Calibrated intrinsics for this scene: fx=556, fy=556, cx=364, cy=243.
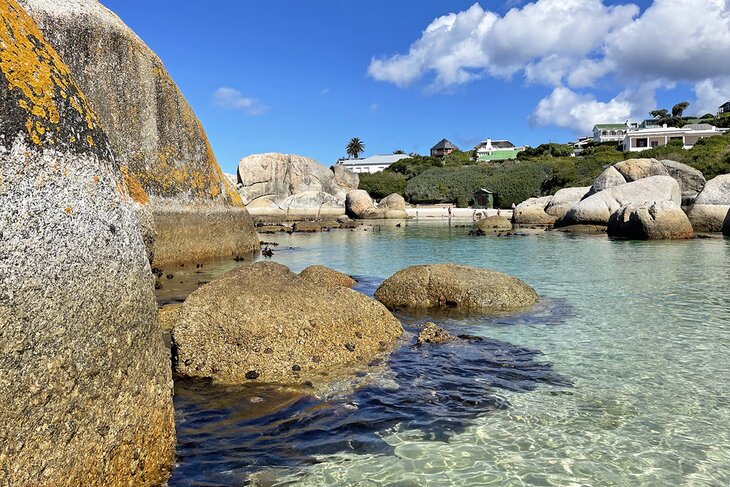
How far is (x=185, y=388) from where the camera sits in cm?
602

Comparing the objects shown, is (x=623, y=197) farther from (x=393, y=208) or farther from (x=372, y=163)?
(x=372, y=163)

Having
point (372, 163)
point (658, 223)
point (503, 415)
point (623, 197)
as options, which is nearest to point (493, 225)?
point (623, 197)

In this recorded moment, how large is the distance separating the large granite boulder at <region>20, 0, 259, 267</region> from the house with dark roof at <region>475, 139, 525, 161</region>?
96.1m

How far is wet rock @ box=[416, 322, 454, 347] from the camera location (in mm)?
8017

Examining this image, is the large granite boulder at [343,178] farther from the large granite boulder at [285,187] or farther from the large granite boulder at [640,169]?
the large granite boulder at [640,169]

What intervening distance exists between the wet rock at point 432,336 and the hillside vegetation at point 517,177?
6060 cm

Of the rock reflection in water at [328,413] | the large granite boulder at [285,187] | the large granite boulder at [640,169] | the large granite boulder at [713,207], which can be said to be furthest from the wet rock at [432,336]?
the large granite boulder at [285,187]

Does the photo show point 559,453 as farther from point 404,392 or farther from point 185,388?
point 185,388

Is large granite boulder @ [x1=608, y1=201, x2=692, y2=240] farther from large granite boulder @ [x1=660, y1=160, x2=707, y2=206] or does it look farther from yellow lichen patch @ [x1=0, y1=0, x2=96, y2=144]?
yellow lichen patch @ [x1=0, y1=0, x2=96, y2=144]

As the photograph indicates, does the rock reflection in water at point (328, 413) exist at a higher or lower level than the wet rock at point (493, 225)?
lower

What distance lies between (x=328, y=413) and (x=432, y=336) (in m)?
3.01

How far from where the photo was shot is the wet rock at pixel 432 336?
8017mm

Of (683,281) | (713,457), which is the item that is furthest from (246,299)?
(683,281)

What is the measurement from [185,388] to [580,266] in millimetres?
14638
